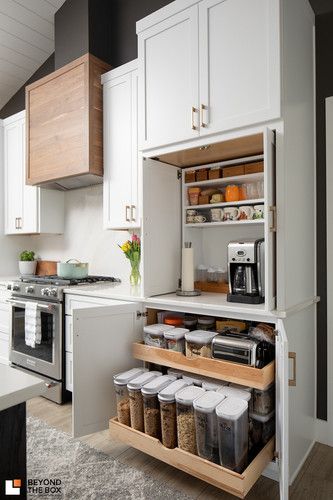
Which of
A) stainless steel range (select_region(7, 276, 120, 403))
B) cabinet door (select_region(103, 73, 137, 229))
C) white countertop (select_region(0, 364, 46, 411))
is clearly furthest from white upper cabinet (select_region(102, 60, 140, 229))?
white countertop (select_region(0, 364, 46, 411))

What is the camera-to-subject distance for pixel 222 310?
182 centimetres

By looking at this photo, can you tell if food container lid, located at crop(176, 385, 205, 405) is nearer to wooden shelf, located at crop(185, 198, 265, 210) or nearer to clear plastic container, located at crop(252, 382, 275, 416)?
clear plastic container, located at crop(252, 382, 275, 416)

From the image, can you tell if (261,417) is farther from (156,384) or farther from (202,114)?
(202,114)

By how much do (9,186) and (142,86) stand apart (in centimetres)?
229

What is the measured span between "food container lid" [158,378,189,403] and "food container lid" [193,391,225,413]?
150 millimetres

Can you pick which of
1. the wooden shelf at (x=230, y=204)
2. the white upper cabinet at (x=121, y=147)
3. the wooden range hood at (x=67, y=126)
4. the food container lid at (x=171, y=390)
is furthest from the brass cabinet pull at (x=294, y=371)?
the wooden range hood at (x=67, y=126)

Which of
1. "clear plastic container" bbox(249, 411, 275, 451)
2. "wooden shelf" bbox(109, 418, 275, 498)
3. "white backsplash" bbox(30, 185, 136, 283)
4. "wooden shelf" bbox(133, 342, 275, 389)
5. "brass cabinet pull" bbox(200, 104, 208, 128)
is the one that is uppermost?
"brass cabinet pull" bbox(200, 104, 208, 128)

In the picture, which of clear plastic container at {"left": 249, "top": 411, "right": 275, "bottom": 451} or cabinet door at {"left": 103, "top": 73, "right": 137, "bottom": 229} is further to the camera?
cabinet door at {"left": 103, "top": 73, "right": 137, "bottom": 229}

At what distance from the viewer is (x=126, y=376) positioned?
193 centimetres

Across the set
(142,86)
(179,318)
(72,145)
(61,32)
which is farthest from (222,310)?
(61,32)

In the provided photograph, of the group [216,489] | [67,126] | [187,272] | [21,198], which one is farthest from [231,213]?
[21,198]

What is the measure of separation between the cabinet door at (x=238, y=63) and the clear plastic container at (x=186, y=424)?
137cm

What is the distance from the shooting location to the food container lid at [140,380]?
1833mm

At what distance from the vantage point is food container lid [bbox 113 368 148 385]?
1896mm
